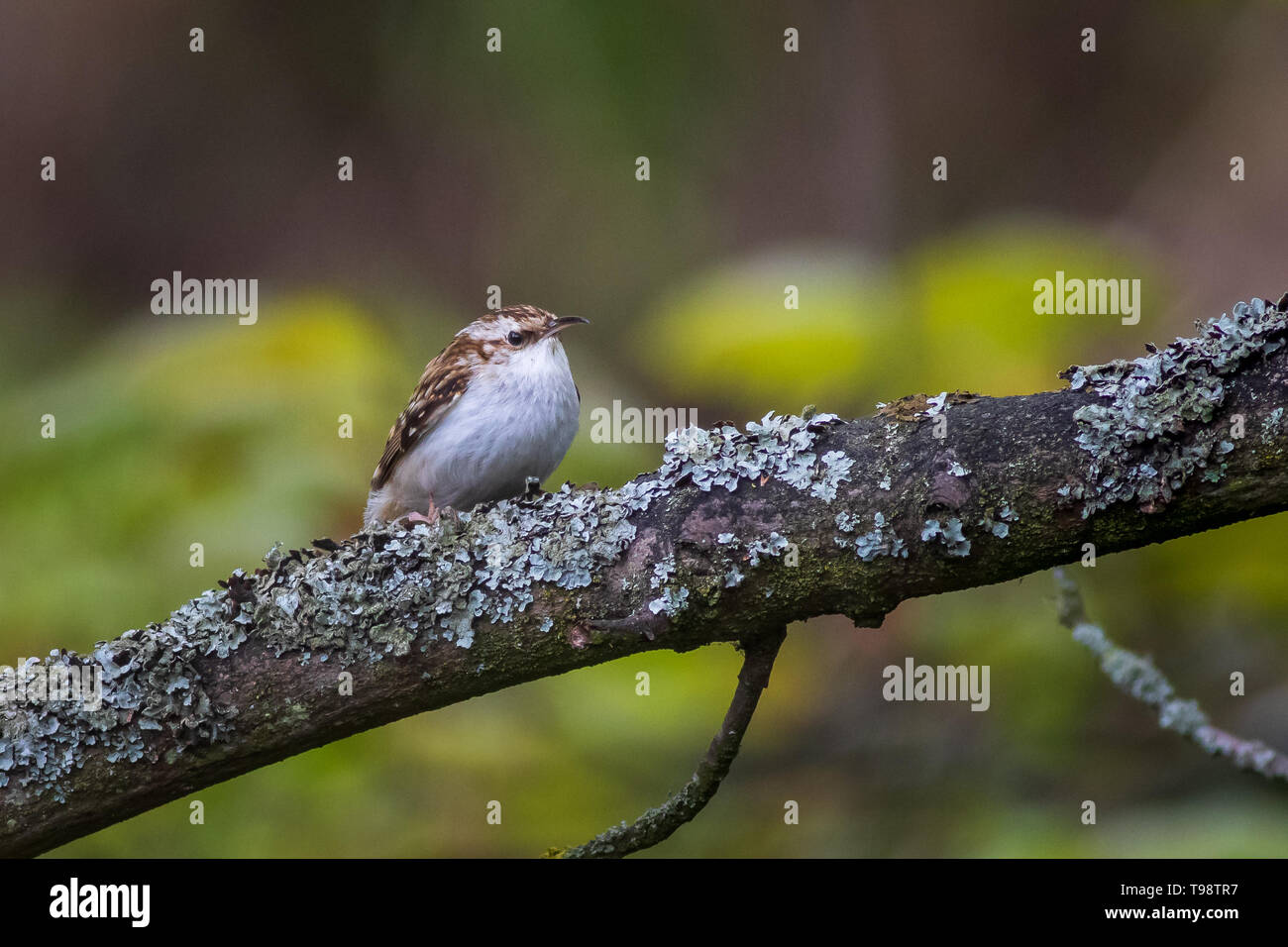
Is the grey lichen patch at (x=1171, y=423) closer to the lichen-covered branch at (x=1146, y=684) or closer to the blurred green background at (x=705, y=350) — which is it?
the lichen-covered branch at (x=1146, y=684)

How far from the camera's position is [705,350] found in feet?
16.7

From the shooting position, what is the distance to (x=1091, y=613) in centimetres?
536

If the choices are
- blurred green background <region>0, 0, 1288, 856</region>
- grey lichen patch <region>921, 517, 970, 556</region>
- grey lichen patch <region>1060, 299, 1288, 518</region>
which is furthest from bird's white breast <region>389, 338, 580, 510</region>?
grey lichen patch <region>1060, 299, 1288, 518</region>

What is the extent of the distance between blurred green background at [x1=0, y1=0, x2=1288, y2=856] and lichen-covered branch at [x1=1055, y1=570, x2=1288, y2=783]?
0.59m

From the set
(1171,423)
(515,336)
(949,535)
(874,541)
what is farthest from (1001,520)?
(515,336)

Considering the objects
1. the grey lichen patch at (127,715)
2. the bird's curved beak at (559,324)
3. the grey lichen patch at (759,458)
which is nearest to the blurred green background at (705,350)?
the bird's curved beak at (559,324)

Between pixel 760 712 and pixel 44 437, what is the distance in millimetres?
3594

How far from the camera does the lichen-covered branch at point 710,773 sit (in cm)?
298

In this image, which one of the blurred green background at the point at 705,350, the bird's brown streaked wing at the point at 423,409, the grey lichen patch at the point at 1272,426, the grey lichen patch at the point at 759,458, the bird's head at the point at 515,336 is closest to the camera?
the grey lichen patch at the point at 1272,426

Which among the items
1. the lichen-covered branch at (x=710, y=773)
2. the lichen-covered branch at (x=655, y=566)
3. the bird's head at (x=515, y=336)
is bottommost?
the lichen-covered branch at (x=710, y=773)

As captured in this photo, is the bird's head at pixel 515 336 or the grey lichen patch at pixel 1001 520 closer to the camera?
the grey lichen patch at pixel 1001 520

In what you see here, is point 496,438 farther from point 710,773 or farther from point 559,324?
point 710,773

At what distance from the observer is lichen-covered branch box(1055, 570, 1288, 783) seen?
3.82 meters
